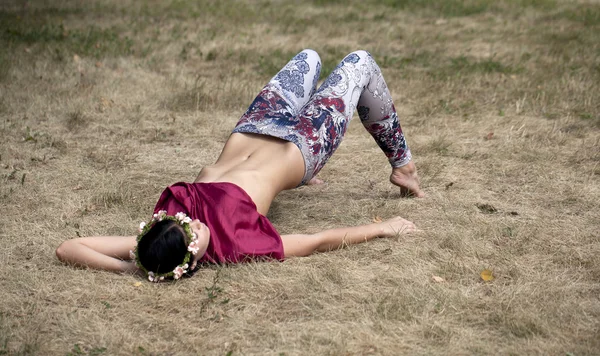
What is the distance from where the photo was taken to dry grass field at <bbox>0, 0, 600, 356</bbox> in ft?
9.96

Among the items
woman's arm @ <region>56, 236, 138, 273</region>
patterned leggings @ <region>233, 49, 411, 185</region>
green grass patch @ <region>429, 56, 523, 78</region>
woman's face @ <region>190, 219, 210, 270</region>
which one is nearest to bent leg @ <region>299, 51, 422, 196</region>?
patterned leggings @ <region>233, 49, 411, 185</region>

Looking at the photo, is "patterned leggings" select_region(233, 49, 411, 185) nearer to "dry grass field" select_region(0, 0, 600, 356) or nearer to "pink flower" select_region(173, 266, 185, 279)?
"dry grass field" select_region(0, 0, 600, 356)

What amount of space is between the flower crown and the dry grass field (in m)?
0.08

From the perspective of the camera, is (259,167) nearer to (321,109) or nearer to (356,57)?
(321,109)

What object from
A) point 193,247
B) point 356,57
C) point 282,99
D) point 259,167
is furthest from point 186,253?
point 356,57

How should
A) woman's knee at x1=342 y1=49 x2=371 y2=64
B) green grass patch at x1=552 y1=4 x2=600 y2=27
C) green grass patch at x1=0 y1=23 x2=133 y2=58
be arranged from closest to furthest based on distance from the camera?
woman's knee at x1=342 y1=49 x2=371 y2=64, green grass patch at x1=0 y1=23 x2=133 y2=58, green grass patch at x1=552 y1=4 x2=600 y2=27

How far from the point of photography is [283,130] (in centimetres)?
400

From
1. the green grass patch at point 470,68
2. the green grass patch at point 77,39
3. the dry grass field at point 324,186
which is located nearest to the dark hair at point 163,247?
the dry grass field at point 324,186

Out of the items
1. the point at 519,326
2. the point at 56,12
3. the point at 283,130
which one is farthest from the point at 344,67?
the point at 56,12

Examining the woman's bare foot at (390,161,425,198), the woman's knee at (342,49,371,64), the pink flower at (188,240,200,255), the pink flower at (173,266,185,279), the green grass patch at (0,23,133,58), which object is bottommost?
the green grass patch at (0,23,133,58)

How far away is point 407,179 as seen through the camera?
4.57 meters

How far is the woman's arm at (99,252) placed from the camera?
3561 millimetres

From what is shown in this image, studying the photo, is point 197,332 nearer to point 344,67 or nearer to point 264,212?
point 264,212

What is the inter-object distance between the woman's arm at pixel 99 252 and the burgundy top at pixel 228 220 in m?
0.29
